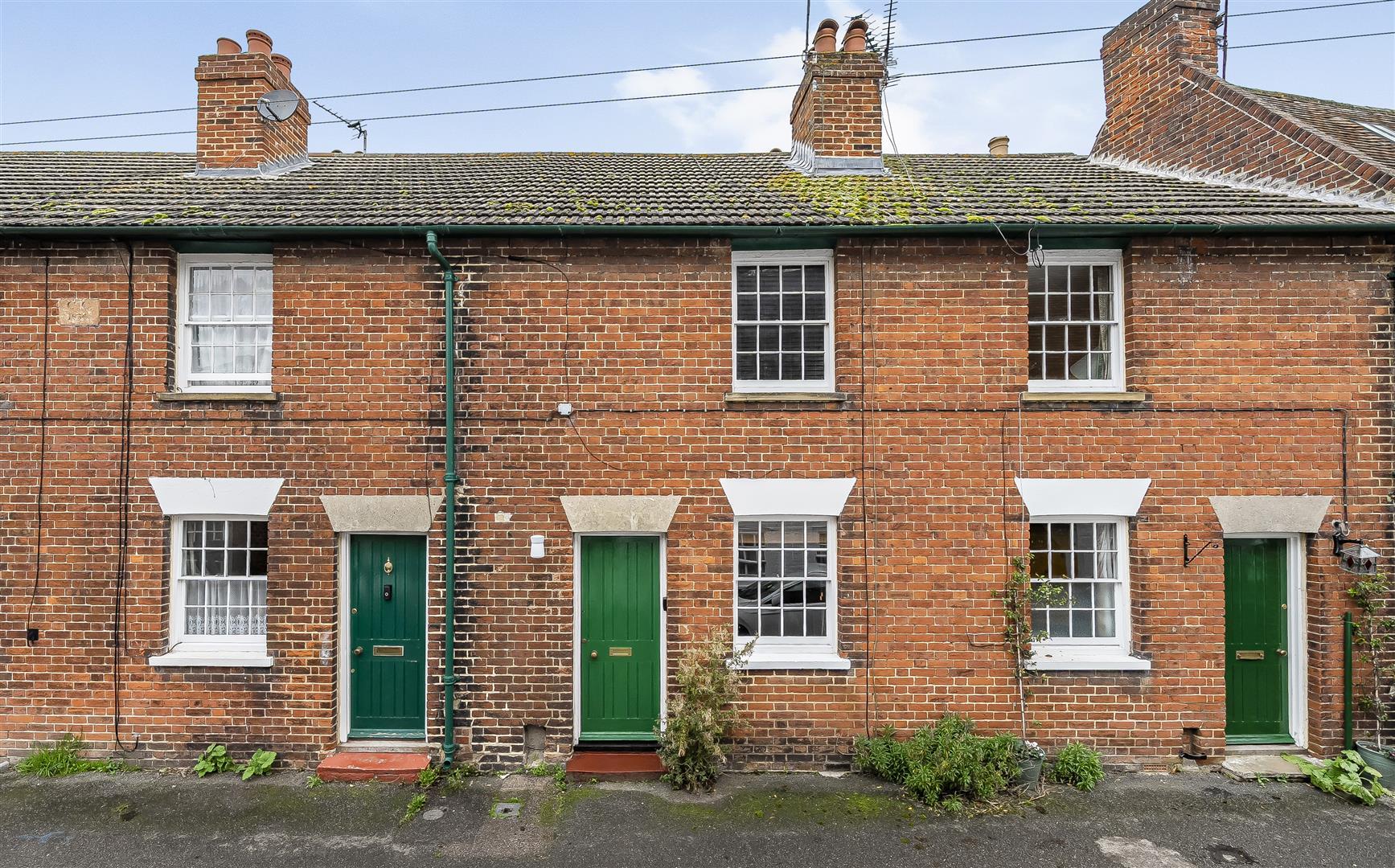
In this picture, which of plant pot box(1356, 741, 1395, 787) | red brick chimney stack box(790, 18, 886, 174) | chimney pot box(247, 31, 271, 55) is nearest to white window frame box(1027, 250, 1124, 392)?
red brick chimney stack box(790, 18, 886, 174)

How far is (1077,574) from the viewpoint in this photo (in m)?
6.90

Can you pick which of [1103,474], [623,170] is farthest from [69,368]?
[1103,474]

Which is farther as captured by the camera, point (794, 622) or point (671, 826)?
point (794, 622)

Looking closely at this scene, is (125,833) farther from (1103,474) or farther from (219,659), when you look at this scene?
(1103,474)

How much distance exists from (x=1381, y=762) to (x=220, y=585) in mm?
11310

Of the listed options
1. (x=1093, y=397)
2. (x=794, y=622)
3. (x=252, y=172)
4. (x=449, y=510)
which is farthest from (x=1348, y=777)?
(x=252, y=172)

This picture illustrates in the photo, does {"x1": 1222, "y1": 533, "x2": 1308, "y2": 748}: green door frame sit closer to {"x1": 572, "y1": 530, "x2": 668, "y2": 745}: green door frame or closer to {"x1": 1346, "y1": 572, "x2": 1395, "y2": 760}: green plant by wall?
{"x1": 1346, "y1": 572, "x2": 1395, "y2": 760}: green plant by wall

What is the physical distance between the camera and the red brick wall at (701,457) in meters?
6.68

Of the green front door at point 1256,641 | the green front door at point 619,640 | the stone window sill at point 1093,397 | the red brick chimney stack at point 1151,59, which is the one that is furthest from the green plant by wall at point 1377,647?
the green front door at point 619,640

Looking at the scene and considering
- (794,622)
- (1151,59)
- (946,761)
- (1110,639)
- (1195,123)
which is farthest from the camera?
(1151,59)

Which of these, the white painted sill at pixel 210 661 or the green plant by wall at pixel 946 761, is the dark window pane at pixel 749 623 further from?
the white painted sill at pixel 210 661

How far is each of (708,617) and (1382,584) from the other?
651cm

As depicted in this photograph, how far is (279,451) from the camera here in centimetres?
680

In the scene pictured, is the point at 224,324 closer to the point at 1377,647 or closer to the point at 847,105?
the point at 847,105
